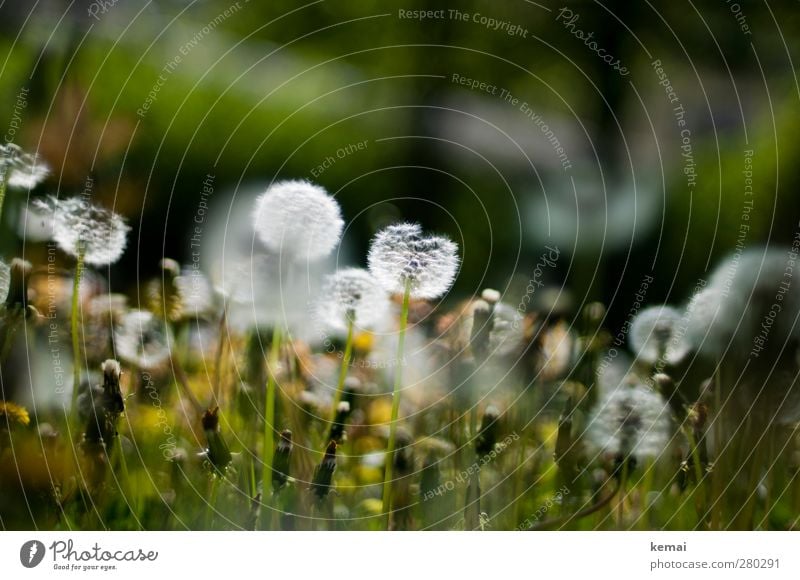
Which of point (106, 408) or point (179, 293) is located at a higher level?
point (179, 293)

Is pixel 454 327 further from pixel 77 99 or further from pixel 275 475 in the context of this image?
pixel 77 99

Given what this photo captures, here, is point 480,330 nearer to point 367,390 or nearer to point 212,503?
point 367,390

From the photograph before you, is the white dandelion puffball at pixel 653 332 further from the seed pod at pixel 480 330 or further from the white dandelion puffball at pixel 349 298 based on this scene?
the white dandelion puffball at pixel 349 298

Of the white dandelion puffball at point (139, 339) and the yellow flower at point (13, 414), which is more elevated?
the white dandelion puffball at point (139, 339)

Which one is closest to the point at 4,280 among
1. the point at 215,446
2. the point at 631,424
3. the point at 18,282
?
the point at 18,282

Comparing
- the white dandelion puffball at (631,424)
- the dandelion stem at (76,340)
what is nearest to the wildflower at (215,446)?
the dandelion stem at (76,340)
